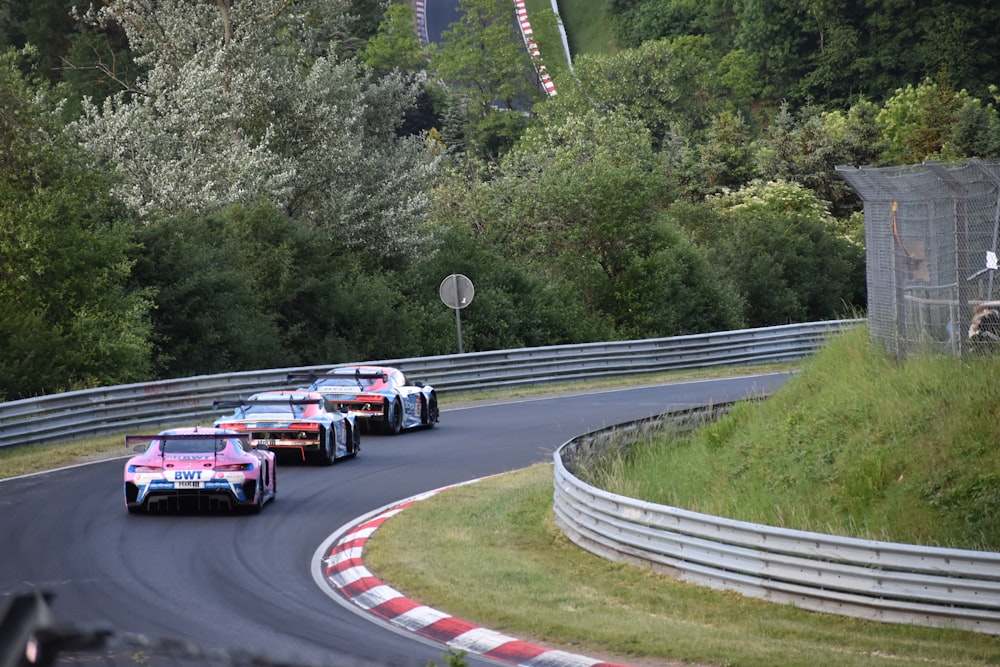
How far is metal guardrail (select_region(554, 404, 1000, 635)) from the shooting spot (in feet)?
33.2

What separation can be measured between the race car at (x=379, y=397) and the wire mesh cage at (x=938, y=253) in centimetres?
1049

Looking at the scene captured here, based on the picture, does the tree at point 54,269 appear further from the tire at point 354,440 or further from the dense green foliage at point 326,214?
the tire at point 354,440

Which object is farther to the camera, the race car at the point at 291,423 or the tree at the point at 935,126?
the tree at the point at 935,126

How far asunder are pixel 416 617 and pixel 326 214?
29463mm

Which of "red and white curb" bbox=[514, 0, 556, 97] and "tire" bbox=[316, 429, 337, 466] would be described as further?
"red and white curb" bbox=[514, 0, 556, 97]

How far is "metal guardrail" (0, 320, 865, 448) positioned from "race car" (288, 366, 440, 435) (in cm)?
246

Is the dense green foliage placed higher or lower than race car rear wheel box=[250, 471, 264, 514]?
higher

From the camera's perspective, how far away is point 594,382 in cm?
3403

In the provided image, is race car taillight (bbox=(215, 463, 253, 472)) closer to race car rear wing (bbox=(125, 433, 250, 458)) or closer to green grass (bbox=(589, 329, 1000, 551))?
race car rear wing (bbox=(125, 433, 250, 458))

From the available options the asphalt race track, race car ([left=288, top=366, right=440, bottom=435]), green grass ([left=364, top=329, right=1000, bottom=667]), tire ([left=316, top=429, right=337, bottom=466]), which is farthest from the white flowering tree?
green grass ([left=364, top=329, right=1000, bottom=667])

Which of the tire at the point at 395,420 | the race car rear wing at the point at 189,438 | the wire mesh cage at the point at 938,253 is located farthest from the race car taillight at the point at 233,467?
the tire at the point at 395,420

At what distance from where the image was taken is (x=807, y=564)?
10.9m

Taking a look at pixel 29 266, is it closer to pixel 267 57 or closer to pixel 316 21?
pixel 267 57

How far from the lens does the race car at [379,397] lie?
24188mm
